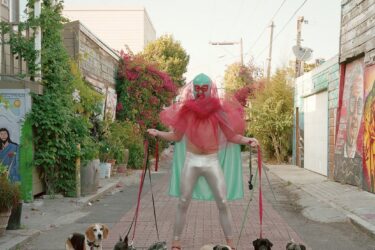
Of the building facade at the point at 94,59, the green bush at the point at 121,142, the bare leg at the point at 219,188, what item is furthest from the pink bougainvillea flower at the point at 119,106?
the bare leg at the point at 219,188

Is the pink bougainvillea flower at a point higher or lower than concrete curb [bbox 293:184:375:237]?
higher

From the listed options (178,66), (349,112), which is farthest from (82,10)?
(349,112)

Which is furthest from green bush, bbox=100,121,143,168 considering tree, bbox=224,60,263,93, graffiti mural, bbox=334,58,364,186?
tree, bbox=224,60,263,93

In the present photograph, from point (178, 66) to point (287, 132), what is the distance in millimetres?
16066

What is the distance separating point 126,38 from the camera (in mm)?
46594

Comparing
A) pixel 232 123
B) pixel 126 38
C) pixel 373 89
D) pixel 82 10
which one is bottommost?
pixel 232 123

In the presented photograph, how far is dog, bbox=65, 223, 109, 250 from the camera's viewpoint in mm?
5544

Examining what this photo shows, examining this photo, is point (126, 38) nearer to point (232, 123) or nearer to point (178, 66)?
point (178, 66)

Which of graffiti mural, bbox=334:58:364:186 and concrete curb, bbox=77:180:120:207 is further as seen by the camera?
graffiti mural, bbox=334:58:364:186

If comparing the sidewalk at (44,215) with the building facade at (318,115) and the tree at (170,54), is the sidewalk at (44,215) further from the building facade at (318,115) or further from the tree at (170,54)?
the tree at (170,54)

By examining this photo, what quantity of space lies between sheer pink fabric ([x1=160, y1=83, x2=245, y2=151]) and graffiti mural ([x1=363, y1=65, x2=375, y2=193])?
253 inches

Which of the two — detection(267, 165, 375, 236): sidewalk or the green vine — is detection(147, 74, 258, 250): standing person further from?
the green vine

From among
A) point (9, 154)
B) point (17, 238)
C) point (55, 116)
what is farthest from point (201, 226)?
point (9, 154)

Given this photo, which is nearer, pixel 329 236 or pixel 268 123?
pixel 329 236
